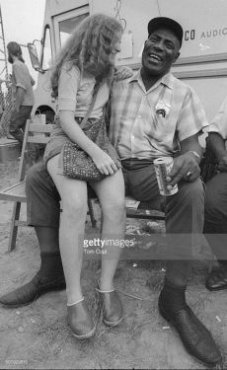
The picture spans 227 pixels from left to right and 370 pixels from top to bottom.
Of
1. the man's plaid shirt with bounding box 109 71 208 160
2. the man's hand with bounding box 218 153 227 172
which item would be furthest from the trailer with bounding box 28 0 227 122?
the man's hand with bounding box 218 153 227 172

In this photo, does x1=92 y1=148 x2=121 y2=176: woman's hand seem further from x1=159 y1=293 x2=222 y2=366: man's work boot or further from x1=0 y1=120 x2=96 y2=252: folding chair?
x1=0 y1=120 x2=96 y2=252: folding chair

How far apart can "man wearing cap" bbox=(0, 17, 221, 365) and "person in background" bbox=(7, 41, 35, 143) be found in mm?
3940

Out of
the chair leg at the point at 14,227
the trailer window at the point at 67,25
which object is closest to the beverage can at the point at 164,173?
the chair leg at the point at 14,227

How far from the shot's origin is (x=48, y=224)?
1.98m

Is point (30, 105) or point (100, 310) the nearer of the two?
point (100, 310)

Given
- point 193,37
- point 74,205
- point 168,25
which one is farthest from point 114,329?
point 193,37

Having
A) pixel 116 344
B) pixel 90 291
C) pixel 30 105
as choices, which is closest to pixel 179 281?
pixel 116 344

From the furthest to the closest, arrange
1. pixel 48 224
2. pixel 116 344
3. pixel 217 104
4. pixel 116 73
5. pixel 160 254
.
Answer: pixel 217 104, pixel 160 254, pixel 116 73, pixel 48 224, pixel 116 344

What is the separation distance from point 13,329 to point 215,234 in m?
1.28

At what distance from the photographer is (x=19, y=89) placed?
562 cm

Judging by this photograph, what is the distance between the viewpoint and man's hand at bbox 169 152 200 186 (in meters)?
1.67

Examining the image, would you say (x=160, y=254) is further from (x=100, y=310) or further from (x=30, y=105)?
(x=30, y=105)

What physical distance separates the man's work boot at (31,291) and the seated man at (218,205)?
3.14 feet

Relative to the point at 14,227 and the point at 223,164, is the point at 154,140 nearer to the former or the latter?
the point at 223,164
